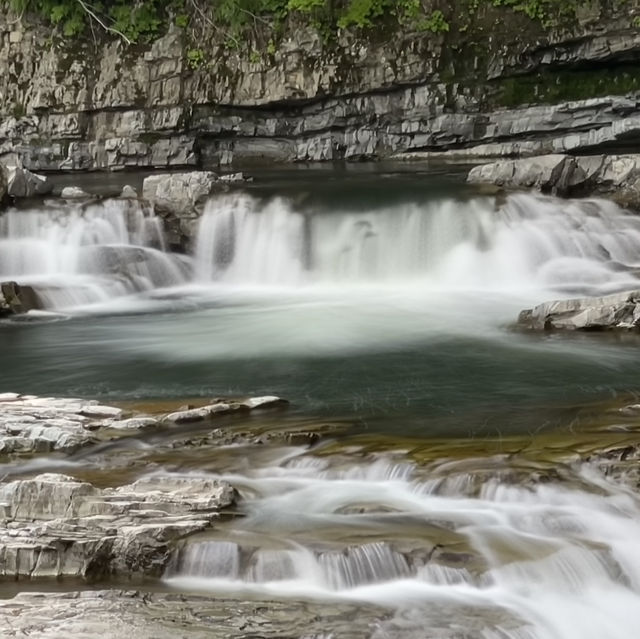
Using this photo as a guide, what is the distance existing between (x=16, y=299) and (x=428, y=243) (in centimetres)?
602

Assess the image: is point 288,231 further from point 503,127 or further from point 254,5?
point 254,5

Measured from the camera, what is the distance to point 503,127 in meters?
21.4

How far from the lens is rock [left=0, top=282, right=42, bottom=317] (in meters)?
10.7

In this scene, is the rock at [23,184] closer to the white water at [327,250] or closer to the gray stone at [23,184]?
the gray stone at [23,184]

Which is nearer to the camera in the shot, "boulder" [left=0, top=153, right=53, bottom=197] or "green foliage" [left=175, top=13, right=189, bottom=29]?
"boulder" [left=0, top=153, right=53, bottom=197]

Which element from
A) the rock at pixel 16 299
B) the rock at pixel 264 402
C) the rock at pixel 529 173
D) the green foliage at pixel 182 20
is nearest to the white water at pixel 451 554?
the rock at pixel 264 402

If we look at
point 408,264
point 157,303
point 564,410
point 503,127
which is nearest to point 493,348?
point 564,410

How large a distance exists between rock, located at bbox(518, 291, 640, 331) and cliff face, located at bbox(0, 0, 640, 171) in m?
12.6

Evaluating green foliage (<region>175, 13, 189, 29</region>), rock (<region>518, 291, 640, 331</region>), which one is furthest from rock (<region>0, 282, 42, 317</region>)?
green foliage (<region>175, 13, 189, 29</region>)

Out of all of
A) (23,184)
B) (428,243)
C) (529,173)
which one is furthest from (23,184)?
(529,173)

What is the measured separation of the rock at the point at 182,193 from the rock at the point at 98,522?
9282 millimetres

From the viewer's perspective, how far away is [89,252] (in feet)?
41.7

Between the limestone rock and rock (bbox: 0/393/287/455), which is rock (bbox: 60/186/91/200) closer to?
the limestone rock

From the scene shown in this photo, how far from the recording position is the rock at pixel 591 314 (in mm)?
8734
